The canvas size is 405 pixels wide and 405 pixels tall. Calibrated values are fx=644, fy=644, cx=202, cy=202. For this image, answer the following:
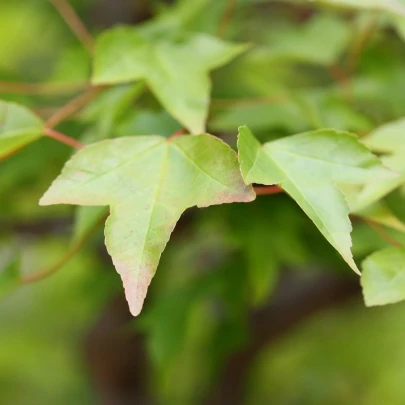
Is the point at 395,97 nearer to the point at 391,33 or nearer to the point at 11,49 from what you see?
the point at 391,33

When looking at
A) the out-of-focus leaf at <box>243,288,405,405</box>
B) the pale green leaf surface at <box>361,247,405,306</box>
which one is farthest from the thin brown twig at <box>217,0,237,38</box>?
the out-of-focus leaf at <box>243,288,405,405</box>

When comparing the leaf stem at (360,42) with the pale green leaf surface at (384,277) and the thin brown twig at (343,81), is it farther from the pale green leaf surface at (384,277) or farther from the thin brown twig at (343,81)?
the pale green leaf surface at (384,277)

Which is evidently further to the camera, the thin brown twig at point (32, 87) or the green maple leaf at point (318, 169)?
the thin brown twig at point (32, 87)

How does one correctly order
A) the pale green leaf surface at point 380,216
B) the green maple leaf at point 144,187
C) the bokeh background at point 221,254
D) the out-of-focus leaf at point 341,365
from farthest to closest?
the out-of-focus leaf at point 341,365
the bokeh background at point 221,254
the pale green leaf surface at point 380,216
the green maple leaf at point 144,187

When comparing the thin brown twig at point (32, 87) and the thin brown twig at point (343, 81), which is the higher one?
the thin brown twig at point (32, 87)

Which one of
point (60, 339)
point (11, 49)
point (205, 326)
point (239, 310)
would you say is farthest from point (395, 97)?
point (60, 339)

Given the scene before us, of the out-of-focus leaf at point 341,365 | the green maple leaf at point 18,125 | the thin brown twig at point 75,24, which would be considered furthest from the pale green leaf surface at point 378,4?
the out-of-focus leaf at point 341,365
